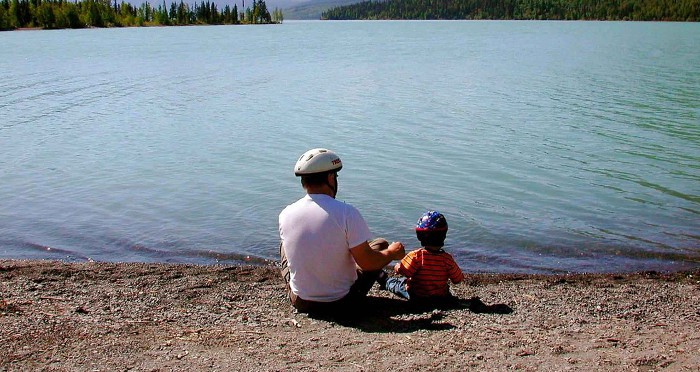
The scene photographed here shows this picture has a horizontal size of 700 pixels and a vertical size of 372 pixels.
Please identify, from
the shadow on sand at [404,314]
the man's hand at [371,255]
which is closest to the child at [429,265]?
the shadow on sand at [404,314]

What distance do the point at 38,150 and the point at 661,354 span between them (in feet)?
64.2

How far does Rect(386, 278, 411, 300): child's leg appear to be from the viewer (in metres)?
8.77

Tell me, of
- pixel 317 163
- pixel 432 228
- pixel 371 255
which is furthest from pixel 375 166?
pixel 317 163

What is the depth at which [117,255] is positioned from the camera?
40.7ft

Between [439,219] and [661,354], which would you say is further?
[439,219]

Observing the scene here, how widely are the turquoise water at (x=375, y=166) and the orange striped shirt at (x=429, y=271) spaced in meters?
3.38

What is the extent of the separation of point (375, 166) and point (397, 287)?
1061 centimetres

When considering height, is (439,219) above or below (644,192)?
above

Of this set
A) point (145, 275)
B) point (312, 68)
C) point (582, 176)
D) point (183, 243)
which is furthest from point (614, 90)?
point (145, 275)

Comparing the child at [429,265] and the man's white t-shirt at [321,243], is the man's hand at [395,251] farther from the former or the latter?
the man's white t-shirt at [321,243]

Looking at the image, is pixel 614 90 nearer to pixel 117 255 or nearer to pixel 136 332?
pixel 117 255

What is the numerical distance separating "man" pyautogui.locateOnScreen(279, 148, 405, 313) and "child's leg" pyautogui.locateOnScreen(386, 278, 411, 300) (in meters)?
0.58

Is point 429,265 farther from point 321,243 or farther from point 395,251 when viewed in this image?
point 321,243

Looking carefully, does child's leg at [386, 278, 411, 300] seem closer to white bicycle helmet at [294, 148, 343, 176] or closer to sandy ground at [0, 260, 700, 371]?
sandy ground at [0, 260, 700, 371]
